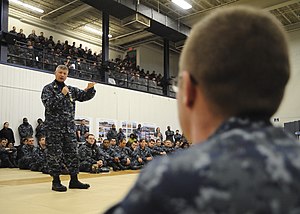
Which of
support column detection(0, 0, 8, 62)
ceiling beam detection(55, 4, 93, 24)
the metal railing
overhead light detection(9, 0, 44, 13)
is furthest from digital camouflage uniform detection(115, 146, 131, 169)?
overhead light detection(9, 0, 44, 13)

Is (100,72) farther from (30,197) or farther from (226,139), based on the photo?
(226,139)

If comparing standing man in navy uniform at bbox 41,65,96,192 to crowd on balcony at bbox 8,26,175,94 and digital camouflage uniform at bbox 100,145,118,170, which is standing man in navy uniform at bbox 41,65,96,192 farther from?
crowd on balcony at bbox 8,26,175,94

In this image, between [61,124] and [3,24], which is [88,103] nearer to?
[3,24]

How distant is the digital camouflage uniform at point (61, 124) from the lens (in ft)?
15.3

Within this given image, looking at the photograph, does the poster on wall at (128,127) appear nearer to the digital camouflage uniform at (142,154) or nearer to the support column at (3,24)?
the digital camouflage uniform at (142,154)

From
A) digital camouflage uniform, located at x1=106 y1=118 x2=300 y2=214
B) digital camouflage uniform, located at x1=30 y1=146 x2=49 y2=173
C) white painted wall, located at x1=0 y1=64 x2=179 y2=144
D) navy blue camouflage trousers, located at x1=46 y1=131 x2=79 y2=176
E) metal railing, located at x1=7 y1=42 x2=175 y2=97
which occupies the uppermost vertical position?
metal railing, located at x1=7 y1=42 x2=175 y2=97

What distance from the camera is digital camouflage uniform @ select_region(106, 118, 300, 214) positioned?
0.56 metres

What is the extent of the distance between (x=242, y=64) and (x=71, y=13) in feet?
55.8

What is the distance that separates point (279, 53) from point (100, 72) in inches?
562

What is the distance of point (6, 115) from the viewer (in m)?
11.0

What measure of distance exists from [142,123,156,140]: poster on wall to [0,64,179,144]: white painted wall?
21cm

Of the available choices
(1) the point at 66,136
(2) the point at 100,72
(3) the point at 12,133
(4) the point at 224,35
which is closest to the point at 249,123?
(4) the point at 224,35

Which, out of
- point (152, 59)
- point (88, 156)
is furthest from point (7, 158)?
point (152, 59)

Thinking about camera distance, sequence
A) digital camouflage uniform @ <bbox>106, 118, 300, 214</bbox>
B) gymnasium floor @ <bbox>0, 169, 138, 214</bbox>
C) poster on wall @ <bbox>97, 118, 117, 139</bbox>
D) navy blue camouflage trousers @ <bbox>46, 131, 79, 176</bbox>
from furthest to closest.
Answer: poster on wall @ <bbox>97, 118, 117, 139</bbox> < navy blue camouflage trousers @ <bbox>46, 131, 79, 176</bbox> < gymnasium floor @ <bbox>0, 169, 138, 214</bbox> < digital camouflage uniform @ <bbox>106, 118, 300, 214</bbox>
